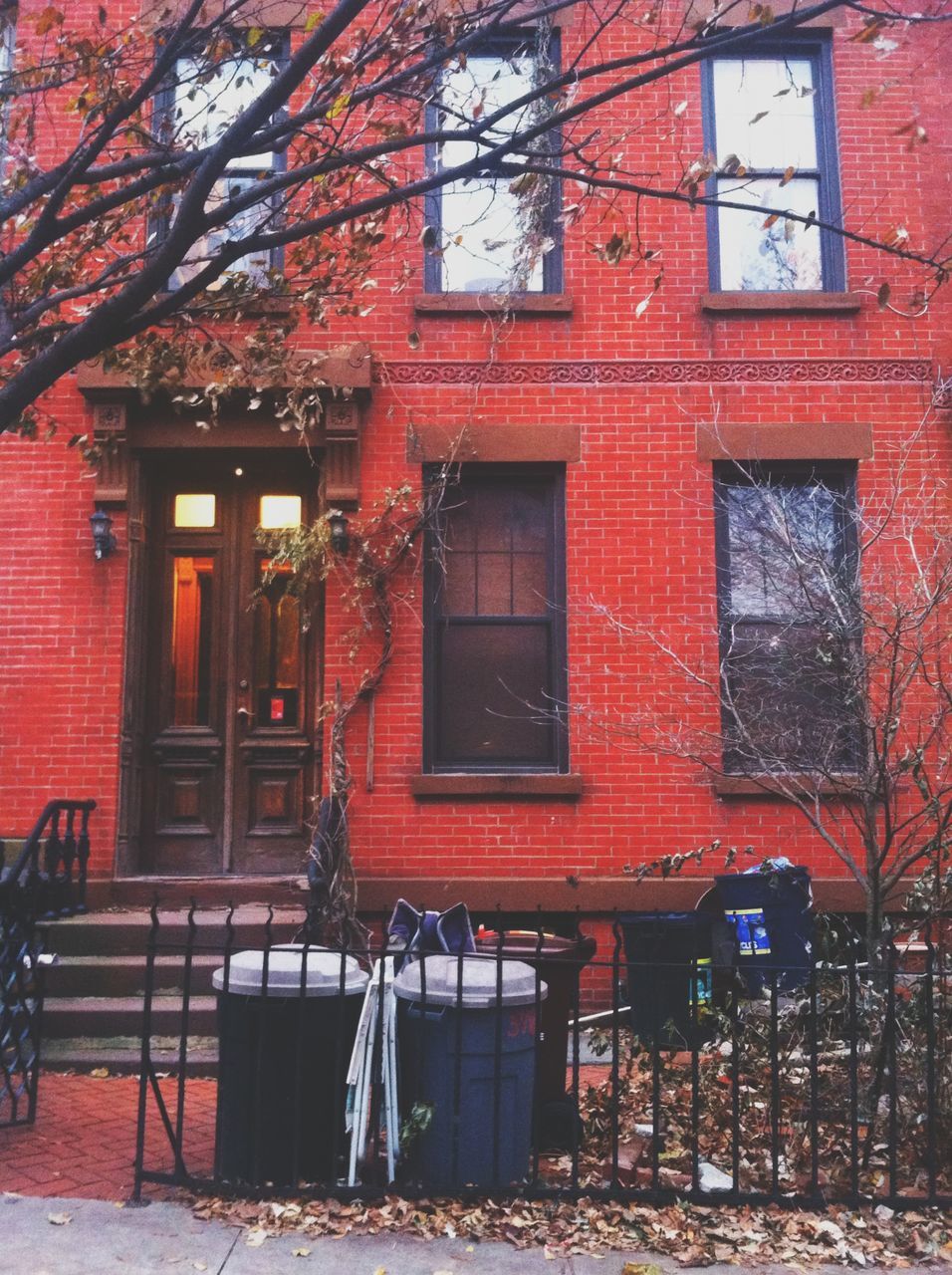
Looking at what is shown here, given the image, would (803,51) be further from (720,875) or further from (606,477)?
(720,875)

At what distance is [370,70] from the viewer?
8312mm

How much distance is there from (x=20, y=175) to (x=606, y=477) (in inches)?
172

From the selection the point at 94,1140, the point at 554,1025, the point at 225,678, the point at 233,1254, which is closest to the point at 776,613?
the point at 554,1025

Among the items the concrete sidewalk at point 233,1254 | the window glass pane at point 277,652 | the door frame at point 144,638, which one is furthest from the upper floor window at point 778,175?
the concrete sidewalk at point 233,1254

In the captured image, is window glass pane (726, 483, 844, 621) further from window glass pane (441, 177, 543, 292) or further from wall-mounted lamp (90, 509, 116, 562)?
wall-mounted lamp (90, 509, 116, 562)

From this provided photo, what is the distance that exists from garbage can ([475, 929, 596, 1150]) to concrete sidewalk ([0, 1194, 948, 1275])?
38.4 inches

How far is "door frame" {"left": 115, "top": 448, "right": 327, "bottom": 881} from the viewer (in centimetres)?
805

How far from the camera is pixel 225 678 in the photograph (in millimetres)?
8445

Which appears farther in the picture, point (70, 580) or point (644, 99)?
point (644, 99)


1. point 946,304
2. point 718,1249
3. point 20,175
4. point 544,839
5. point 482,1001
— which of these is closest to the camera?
point 718,1249

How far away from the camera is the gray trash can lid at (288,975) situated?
4629 mm

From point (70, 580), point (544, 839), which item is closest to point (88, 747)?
point (70, 580)

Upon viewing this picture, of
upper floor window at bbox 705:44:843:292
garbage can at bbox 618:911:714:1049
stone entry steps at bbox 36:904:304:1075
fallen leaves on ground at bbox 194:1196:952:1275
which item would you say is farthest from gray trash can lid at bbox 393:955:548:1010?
upper floor window at bbox 705:44:843:292

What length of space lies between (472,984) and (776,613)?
15.2ft
